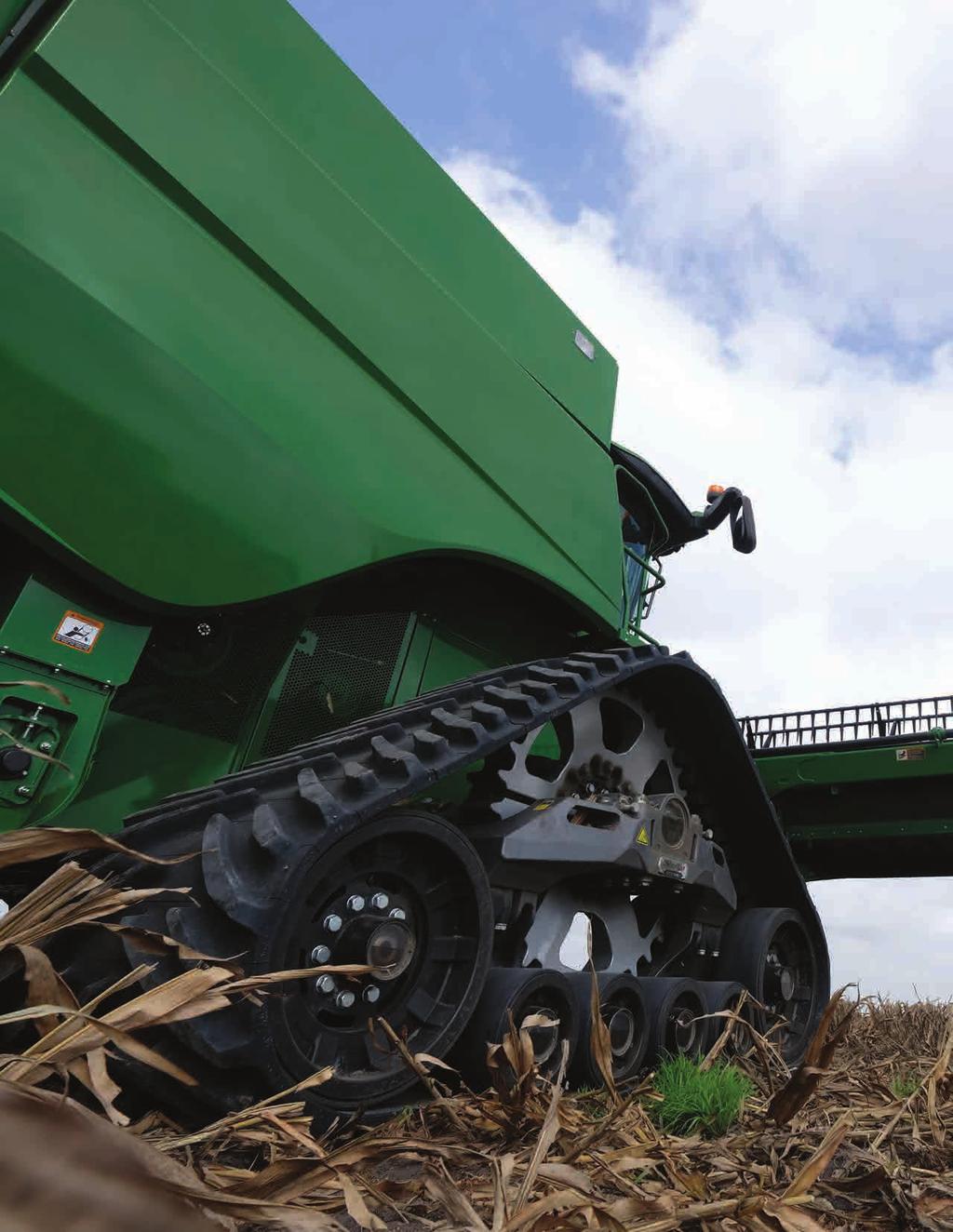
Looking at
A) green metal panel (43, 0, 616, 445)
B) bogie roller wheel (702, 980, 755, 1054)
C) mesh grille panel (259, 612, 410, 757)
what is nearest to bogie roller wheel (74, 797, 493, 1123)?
mesh grille panel (259, 612, 410, 757)

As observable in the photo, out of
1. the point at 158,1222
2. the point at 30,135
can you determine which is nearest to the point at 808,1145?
the point at 158,1222

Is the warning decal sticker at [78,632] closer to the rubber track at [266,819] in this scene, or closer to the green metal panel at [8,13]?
the rubber track at [266,819]

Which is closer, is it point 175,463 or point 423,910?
point 423,910

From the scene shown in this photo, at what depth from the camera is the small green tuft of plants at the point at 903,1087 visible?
1902mm

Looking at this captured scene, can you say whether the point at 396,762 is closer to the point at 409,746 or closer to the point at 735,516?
the point at 409,746

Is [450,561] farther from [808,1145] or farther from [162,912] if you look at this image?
[808,1145]

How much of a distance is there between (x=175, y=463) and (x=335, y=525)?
461 mm

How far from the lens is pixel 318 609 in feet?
8.95

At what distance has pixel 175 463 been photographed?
6.92ft

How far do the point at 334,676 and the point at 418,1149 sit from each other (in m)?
1.73

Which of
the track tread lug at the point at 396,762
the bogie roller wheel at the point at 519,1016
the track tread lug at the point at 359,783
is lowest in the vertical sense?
the bogie roller wheel at the point at 519,1016

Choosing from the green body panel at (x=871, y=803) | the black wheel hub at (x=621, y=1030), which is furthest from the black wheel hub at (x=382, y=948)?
the green body panel at (x=871, y=803)

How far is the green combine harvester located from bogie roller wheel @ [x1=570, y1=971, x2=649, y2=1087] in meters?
0.01

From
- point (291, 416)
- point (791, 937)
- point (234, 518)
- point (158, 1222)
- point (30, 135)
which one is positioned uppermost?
point (30, 135)
